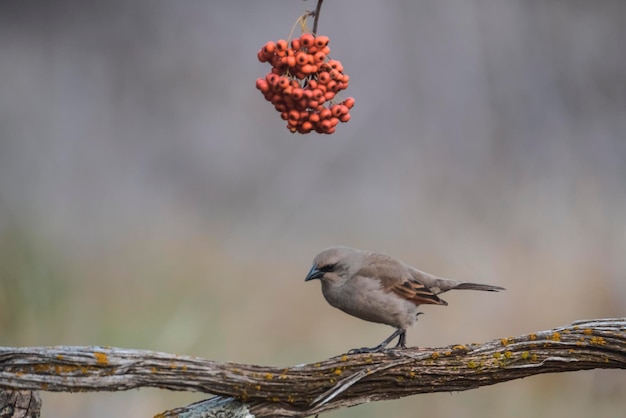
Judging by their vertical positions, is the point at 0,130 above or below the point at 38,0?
below

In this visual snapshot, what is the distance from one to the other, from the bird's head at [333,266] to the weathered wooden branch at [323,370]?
0.70ft

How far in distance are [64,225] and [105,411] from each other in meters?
0.51

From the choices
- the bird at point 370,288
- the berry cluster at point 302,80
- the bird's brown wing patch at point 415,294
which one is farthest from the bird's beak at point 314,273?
the berry cluster at point 302,80

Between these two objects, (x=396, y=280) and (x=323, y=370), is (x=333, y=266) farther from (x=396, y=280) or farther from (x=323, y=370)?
(x=323, y=370)

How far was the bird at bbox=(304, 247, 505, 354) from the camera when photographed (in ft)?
5.49

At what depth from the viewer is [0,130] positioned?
224 centimetres

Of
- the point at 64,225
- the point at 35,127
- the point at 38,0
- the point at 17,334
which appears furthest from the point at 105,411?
the point at 38,0

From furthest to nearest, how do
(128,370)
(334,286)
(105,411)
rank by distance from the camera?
(105,411) → (334,286) → (128,370)

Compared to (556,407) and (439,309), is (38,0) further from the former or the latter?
(556,407)

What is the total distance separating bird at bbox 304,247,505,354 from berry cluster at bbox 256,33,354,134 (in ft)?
1.39

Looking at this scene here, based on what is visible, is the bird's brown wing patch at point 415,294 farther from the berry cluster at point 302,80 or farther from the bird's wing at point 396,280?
the berry cluster at point 302,80

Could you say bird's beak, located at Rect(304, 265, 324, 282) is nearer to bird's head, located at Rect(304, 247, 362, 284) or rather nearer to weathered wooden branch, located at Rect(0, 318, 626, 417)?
bird's head, located at Rect(304, 247, 362, 284)

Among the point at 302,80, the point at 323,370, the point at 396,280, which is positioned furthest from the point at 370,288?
the point at 302,80

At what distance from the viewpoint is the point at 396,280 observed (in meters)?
1.73
